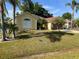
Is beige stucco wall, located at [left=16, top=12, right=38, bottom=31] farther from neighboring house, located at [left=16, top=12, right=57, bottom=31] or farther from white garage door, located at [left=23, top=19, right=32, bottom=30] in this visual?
white garage door, located at [left=23, top=19, right=32, bottom=30]

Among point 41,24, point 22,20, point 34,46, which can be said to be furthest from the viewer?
point 41,24

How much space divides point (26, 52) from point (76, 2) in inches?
1591

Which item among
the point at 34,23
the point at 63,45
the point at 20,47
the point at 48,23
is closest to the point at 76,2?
the point at 48,23

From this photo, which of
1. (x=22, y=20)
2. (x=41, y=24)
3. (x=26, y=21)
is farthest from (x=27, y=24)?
(x=41, y=24)

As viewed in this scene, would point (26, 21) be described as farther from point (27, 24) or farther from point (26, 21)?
point (27, 24)

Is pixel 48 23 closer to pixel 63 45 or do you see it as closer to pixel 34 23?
pixel 34 23

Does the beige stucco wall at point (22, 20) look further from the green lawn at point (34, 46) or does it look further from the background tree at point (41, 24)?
the green lawn at point (34, 46)

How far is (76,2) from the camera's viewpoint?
2258 inches

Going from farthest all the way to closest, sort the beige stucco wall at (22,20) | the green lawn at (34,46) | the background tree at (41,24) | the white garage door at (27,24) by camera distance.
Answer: the background tree at (41,24) < the white garage door at (27,24) < the beige stucco wall at (22,20) < the green lawn at (34,46)

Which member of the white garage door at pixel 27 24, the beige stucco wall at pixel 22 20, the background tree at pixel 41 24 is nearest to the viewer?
the beige stucco wall at pixel 22 20

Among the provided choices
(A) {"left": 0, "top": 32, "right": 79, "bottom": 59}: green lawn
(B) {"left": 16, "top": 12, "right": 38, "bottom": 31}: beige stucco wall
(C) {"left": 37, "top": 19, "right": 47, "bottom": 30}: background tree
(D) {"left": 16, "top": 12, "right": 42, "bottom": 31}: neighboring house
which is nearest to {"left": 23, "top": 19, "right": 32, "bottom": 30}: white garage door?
(D) {"left": 16, "top": 12, "right": 42, "bottom": 31}: neighboring house

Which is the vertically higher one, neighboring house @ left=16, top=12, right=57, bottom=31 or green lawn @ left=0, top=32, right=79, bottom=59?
Answer: neighboring house @ left=16, top=12, right=57, bottom=31

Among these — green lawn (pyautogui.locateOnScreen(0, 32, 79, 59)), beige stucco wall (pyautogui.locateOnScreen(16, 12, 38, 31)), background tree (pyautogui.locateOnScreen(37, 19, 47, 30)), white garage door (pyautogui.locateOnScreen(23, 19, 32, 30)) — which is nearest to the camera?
green lawn (pyautogui.locateOnScreen(0, 32, 79, 59))

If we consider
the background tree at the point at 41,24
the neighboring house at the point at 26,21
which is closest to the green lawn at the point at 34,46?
the neighboring house at the point at 26,21
